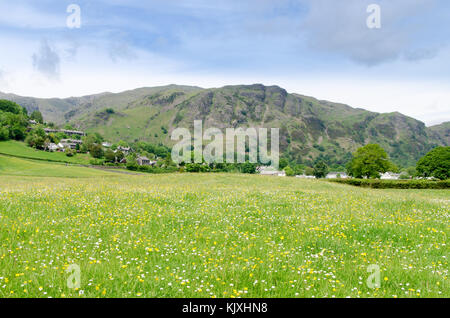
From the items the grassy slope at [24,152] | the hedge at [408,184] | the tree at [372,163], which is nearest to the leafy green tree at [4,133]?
the grassy slope at [24,152]

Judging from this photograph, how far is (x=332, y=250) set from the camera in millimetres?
9617

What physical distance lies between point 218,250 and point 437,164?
4417 inches

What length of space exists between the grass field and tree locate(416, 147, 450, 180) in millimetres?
97864

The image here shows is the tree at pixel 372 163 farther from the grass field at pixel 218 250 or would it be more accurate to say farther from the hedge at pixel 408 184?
the grass field at pixel 218 250

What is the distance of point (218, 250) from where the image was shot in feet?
30.4

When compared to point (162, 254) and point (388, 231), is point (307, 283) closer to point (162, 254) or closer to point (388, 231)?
point (162, 254)

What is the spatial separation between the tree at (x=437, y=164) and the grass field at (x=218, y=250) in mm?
97864

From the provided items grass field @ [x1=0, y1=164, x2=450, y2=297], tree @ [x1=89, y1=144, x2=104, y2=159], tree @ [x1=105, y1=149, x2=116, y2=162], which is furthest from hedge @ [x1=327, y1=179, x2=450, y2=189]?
tree @ [x1=89, y1=144, x2=104, y2=159]

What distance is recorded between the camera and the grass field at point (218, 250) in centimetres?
677

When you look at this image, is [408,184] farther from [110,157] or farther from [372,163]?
[110,157]

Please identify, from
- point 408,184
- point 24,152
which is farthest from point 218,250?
point 24,152

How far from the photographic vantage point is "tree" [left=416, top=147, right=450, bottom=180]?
92.7 m
